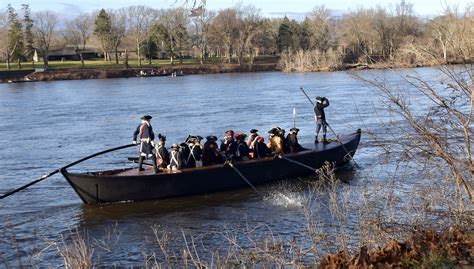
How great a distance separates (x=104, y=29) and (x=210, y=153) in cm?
6792

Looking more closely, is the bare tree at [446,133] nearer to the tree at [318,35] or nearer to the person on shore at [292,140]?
the person on shore at [292,140]

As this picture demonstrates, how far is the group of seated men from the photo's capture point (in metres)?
14.6

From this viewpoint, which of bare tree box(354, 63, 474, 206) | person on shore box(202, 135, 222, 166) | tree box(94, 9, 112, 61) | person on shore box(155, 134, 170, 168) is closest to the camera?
bare tree box(354, 63, 474, 206)

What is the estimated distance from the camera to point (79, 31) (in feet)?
307

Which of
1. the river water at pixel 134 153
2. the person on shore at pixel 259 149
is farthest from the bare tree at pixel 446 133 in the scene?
the person on shore at pixel 259 149

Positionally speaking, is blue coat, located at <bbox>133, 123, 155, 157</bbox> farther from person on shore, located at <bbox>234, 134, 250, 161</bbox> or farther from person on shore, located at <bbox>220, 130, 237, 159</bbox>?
person on shore, located at <bbox>234, 134, 250, 161</bbox>

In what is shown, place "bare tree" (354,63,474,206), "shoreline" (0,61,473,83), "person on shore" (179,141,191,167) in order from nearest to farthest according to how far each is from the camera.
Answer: "bare tree" (354,63,474,206) < "person on shore" (179,141,191,167) < "shoreline" (0,61,473,83)

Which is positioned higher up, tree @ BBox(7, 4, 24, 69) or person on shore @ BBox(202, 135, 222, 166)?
tree @ BBox(7, 4, 24, 69)

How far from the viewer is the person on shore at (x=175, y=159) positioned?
14398 millimetres

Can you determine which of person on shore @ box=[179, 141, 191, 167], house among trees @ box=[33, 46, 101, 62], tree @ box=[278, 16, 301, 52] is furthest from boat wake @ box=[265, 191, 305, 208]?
house among trees @ box=[33, 46, 101, 62]

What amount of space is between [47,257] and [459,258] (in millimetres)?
7195

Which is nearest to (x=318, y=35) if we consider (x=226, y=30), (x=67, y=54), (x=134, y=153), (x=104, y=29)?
(x=226, y=30)

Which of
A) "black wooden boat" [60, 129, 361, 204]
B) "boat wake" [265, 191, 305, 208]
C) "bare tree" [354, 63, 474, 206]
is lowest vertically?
"boat wake" [265, 191, 305, 208]

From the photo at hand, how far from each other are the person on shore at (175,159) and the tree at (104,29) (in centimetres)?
6797
